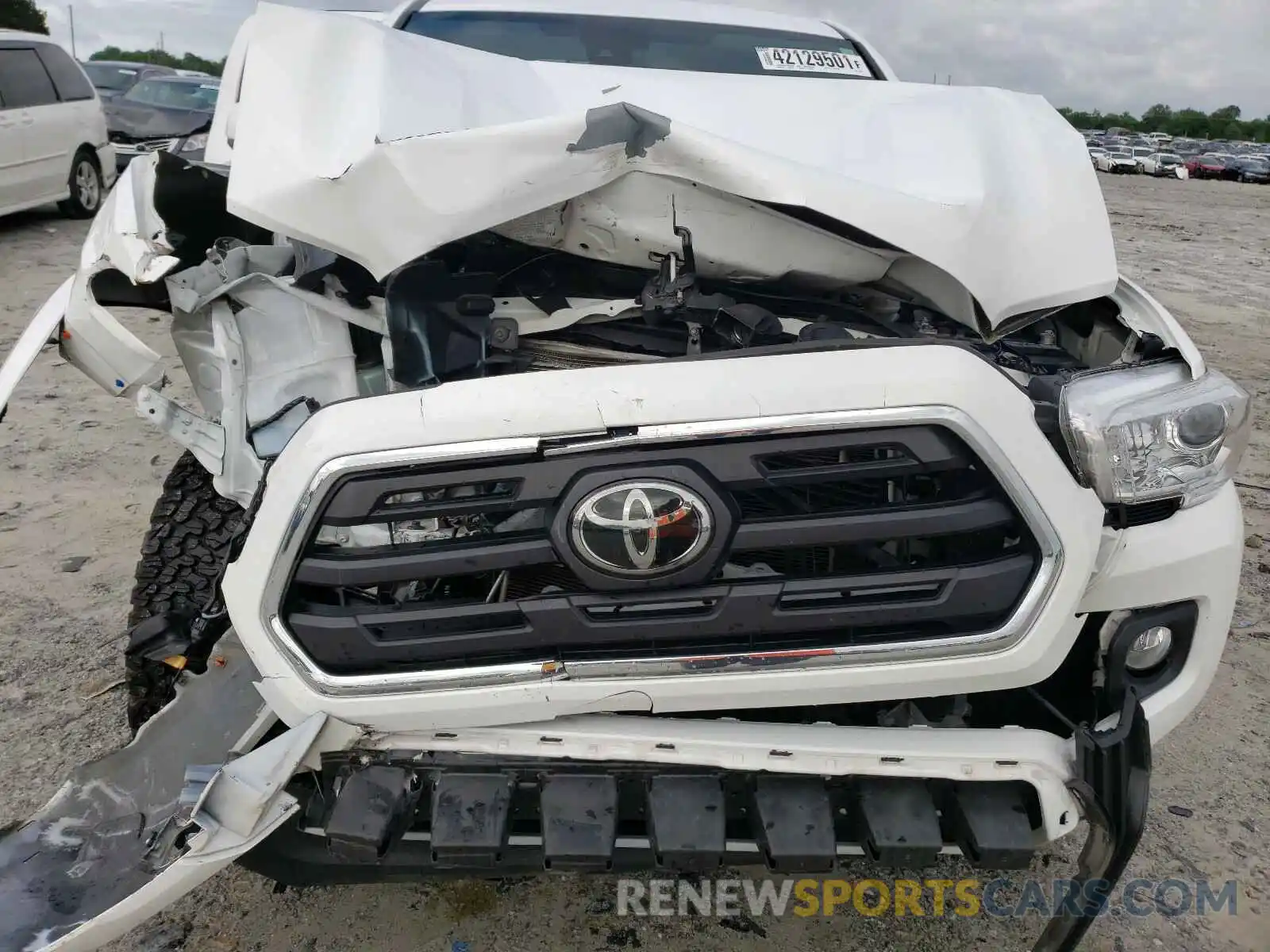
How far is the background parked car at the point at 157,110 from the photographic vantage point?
10.1 metres

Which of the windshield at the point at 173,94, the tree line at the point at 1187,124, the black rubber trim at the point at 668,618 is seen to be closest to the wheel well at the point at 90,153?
the windshield at the point at 173,94

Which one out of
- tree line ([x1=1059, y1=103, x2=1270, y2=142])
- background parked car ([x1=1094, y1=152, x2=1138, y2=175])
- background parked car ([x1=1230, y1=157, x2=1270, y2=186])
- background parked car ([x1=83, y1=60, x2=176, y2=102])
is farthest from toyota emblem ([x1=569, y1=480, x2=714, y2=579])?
tree line ([x1=1059, y1=103, x2=1270, y2=142])

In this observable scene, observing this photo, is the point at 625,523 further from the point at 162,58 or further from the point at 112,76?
the point at 162,58

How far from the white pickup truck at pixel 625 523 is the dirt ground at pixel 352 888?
0.35 meters

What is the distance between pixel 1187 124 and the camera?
6131cm

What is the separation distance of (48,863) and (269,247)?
124 cm

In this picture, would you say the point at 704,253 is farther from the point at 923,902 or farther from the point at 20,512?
the point at 20,512

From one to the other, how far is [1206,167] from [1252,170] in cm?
213

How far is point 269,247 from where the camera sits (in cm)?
200

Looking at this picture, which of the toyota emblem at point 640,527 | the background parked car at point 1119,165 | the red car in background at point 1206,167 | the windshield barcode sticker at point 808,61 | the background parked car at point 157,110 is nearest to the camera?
the toyota emblem at point 640,527

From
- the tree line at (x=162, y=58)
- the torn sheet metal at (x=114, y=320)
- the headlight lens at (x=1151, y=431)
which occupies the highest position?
the headlight lens at (x=1151, y=431)

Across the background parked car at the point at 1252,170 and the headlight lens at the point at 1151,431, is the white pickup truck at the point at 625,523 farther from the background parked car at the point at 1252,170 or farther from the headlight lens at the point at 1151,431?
the background parked car at the point at 1252,170

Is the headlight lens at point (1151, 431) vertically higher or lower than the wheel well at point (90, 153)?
higher

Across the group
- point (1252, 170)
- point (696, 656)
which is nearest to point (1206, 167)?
point (1252, 170)
